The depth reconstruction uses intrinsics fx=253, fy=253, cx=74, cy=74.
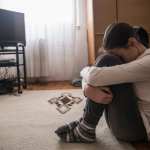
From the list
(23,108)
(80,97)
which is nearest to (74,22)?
(80,97)

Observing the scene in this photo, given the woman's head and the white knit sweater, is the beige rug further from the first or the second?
the woman's head

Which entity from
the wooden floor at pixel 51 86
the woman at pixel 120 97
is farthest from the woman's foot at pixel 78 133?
the wooden floor at pixel 51 86

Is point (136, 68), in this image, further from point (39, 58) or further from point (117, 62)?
point (39, 58)

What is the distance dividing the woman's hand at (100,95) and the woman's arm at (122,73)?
0.10 ft

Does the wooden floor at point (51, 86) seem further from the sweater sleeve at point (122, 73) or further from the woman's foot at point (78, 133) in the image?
the sweater sleeve at point (122, 73)

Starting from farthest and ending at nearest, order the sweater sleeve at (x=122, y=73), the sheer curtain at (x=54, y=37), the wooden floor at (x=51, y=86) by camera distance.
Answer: the sheer curtain at (x=54, y=37) → the wooden floor at (x=51, y=86) → the sweater sleeve at (x=122, y=73)

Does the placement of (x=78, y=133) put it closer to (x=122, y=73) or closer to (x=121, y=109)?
(x=121, y=109)

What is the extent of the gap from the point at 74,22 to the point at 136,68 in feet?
9.82

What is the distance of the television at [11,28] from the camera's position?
3.22 metres

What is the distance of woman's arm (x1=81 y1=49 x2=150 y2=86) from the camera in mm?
1125

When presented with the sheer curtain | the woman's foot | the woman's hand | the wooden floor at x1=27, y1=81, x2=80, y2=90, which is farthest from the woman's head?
the sheer curtain

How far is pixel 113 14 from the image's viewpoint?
3.42 m

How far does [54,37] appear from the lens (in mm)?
3984

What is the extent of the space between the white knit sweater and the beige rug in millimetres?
242
